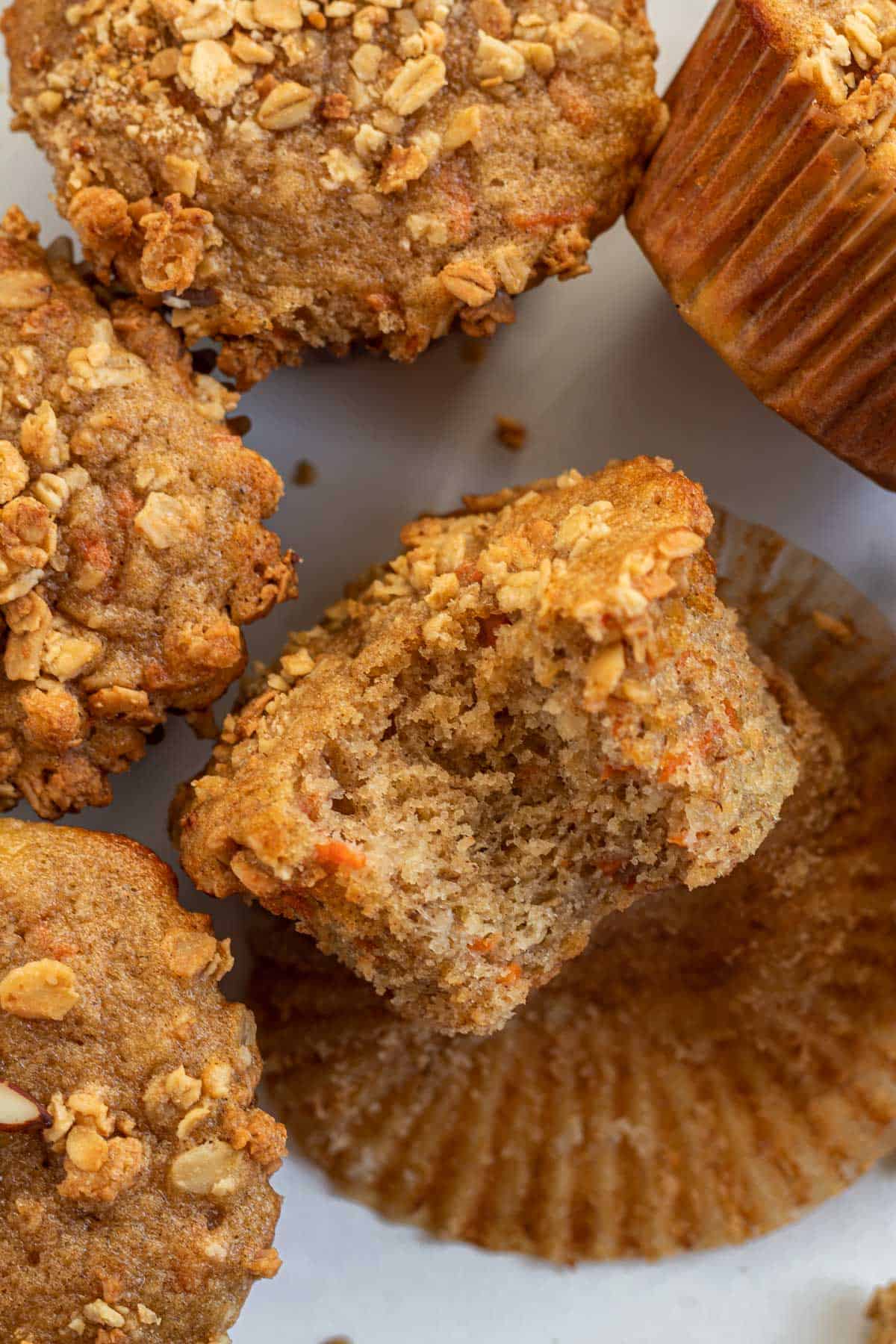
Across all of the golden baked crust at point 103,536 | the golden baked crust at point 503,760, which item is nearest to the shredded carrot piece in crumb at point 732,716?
the golden baked crust at point 503,760

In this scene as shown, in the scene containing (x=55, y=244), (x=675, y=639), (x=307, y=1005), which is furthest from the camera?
(x=307, y=1005)

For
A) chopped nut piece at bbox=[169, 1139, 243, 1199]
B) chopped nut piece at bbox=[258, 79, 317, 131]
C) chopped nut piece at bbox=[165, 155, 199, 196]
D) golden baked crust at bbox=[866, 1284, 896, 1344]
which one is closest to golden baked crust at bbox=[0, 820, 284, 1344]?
chopped nut piece at bbox=[169, 1139, 243, 1199]

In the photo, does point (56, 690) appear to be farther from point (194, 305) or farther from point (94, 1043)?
point (194, 305)

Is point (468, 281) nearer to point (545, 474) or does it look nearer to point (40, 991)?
point (545, 474)

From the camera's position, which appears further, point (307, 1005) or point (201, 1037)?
point (307, 1005)

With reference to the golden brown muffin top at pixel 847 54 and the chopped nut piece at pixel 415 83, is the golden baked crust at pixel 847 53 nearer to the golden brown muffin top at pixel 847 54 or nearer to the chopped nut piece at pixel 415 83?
the golden brown muffin top at pixel 847 54

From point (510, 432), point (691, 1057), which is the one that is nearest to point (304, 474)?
point (510, 432)

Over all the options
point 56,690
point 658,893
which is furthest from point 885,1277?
point 56,690

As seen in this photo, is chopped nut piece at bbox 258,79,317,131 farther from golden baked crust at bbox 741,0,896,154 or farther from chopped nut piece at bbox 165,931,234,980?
chopped nut piece at bbox 165,931,234,980
